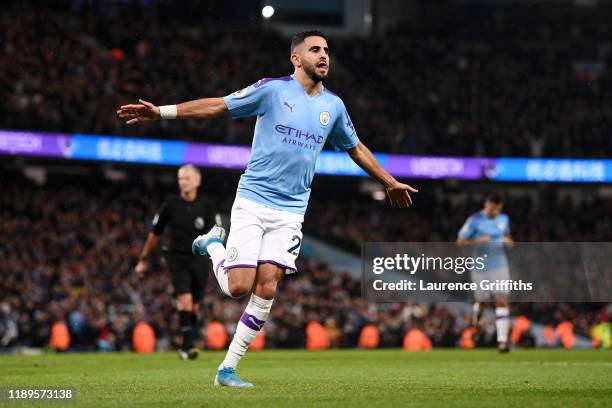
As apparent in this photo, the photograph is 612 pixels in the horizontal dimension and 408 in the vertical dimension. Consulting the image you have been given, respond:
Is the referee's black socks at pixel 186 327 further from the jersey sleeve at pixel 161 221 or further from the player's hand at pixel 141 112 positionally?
the player's hand at pixel 141 112

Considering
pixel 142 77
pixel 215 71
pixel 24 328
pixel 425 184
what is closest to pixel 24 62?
pixel 142 77

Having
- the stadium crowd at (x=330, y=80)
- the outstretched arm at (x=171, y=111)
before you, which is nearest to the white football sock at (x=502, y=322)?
the outstretched arm at (x=171, y=111)

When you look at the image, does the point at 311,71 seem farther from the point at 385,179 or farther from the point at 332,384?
the point at 332,384

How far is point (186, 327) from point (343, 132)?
5.93 meters

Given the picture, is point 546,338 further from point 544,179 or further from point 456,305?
point 544,179

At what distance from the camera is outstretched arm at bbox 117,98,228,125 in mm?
7155

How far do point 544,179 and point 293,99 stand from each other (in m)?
32.1

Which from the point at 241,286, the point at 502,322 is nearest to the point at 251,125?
Answer: the point at 502,322

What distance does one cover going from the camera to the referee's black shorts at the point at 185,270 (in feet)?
43.7

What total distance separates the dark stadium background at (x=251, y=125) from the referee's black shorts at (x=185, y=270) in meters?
9.79

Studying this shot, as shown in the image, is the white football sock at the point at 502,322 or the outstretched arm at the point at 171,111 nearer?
the outstretched arm at the point at 171,111

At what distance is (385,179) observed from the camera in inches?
316

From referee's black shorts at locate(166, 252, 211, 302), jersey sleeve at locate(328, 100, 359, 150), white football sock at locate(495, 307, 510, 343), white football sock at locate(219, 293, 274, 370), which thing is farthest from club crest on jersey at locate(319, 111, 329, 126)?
white football sock at locate(495, 307, 510, 343)

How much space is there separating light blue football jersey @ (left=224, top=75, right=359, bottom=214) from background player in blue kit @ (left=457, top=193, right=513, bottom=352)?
25.3 feet
